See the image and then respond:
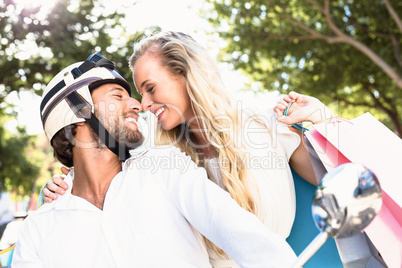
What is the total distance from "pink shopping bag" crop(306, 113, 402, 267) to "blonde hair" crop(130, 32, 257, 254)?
623mm

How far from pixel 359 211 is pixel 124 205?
1.65 m

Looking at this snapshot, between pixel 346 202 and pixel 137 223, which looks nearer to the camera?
pixel 346 202

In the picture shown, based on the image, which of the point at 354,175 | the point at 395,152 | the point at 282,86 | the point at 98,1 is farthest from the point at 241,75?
the point at 354,175

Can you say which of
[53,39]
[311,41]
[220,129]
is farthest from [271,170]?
[311,41]

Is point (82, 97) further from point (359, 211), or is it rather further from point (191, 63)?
point (359, 211)

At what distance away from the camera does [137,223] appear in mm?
2668

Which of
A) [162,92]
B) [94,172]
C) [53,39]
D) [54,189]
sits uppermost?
[162,92]

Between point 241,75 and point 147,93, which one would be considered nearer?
point 147,93

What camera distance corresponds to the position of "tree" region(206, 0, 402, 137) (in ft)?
45.0

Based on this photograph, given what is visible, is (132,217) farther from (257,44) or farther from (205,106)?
(257,44)

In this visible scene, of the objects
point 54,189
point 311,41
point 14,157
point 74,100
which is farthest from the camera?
point 14,157

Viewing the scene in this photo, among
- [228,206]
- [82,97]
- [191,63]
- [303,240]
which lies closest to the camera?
[228,206]

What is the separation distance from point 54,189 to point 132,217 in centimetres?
79

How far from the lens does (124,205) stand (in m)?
2.77
